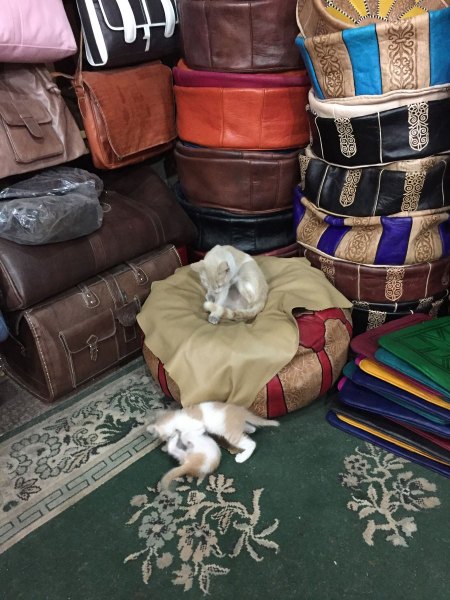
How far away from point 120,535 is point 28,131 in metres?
1.24

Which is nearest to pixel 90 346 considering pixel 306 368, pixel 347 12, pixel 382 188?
pixel 306 368

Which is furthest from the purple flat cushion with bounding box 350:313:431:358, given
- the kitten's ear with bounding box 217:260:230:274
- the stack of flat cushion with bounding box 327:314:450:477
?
the kitten's ear with bounding box 217:260:230:274

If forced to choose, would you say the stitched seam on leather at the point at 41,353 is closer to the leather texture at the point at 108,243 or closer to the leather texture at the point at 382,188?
the leather texture at the point at 108,243

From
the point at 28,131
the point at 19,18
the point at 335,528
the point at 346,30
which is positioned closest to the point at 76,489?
the point at 335,528

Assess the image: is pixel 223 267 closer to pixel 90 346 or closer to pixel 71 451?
pixel 90 346

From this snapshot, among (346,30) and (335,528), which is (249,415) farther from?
(346,30)

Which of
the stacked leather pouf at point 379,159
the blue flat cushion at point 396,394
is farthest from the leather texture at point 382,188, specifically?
the blue flat cushion at point 396,394

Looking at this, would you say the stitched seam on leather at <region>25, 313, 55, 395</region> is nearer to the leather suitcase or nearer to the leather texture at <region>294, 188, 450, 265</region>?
the leather suitcase

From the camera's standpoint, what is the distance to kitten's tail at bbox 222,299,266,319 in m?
1.69

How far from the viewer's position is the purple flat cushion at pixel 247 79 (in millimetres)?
1822

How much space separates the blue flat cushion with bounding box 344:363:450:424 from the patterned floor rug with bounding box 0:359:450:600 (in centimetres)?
16

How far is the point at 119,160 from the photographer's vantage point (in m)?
2.01

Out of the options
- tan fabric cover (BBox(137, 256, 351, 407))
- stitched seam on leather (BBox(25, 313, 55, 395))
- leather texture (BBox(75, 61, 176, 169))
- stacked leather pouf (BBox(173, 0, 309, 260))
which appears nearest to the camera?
tan fabric cover (BBox(137, 256, 351, 407))

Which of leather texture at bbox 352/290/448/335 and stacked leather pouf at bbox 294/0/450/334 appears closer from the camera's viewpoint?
stacked leather pouf at bbox 294/0/450/334
